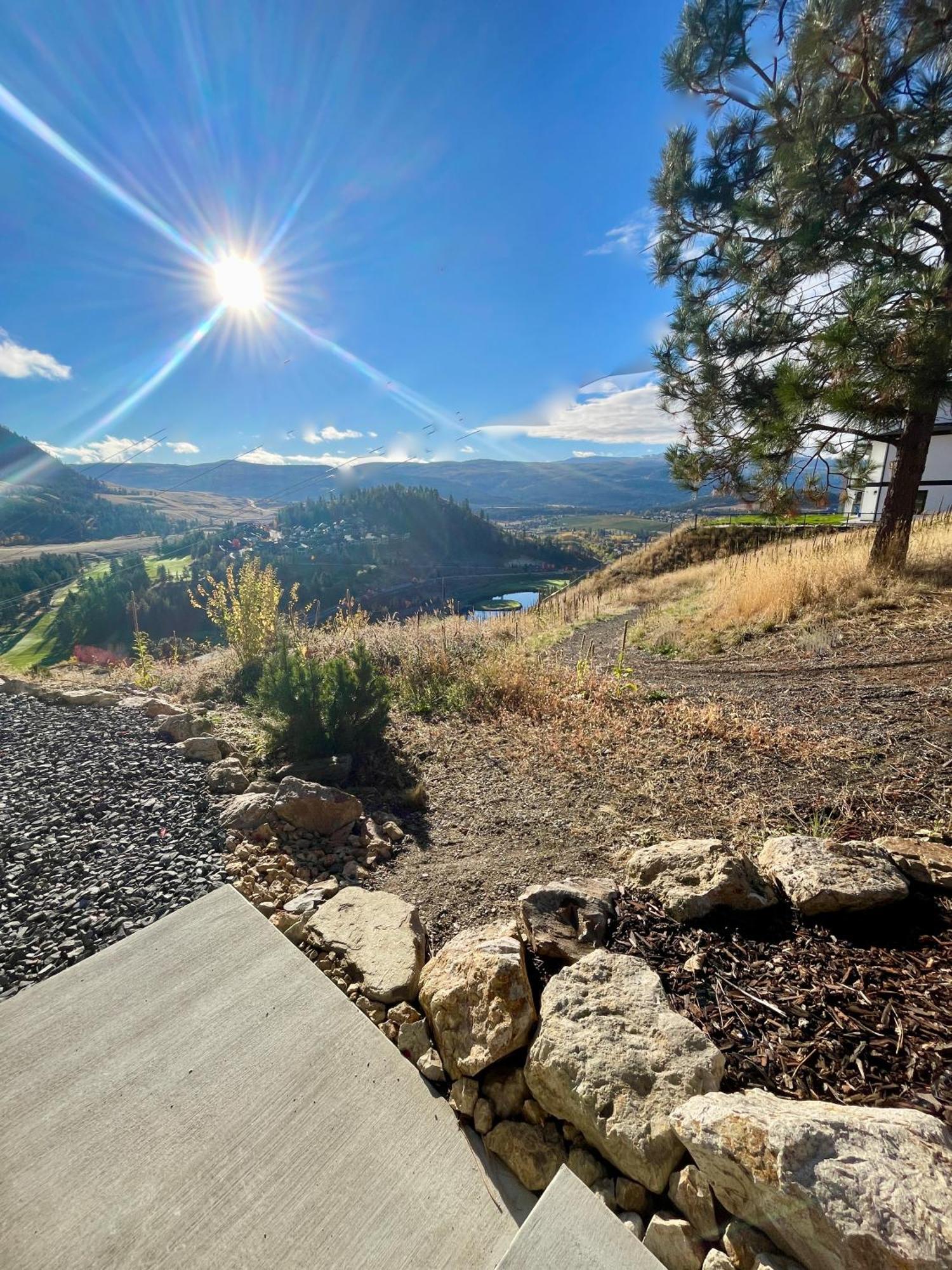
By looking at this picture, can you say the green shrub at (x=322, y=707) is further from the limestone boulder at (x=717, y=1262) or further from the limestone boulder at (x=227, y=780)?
the limestone boulder at (x=717, y=1262)

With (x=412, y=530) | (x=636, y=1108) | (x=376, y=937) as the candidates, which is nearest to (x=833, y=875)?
(x=636, y=1108)

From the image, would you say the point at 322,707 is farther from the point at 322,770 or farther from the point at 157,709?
the point at 157,709

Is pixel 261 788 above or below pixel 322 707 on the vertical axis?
below

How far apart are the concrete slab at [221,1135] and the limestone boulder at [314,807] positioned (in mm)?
1049

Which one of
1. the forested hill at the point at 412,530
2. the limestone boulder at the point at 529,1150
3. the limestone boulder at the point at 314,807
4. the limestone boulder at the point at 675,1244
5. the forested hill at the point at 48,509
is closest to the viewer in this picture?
the limestone boulder at the point at 675,1244

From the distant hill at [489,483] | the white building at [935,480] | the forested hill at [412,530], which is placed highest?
the distant hill at [489,483]

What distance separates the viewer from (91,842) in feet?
8.95

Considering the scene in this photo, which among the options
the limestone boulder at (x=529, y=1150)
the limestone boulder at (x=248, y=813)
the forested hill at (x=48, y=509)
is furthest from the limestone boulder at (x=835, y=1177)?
the forested hill at (x=48, y=509)

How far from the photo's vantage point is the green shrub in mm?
Result: 3938

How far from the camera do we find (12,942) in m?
2.11

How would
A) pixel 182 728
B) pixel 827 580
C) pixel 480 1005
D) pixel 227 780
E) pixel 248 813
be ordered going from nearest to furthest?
1. pixel 480 1005
2. pixel 248 813
3. pixel 227 780
4. pixel 182 728
5. pixel 827 580

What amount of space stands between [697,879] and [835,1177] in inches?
40.3

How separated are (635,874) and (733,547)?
16.1 m

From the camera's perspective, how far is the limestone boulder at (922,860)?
189 cm
